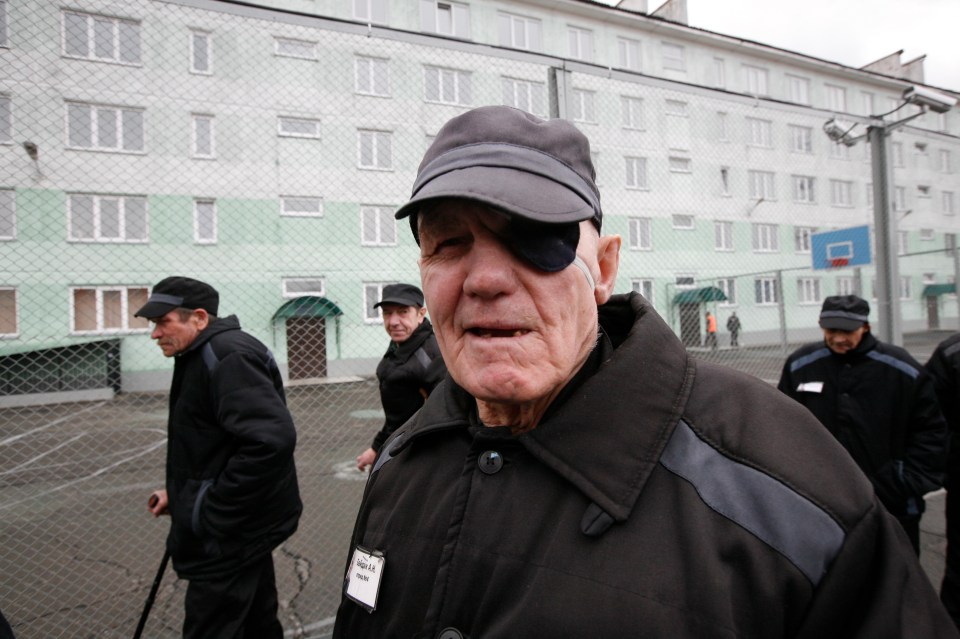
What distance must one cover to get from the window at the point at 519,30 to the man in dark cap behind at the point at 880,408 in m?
19.7

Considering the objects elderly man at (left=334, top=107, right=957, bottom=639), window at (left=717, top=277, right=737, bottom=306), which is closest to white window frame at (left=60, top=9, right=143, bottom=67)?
elderly man at (left=334, top=107, right=957, bottom=639)

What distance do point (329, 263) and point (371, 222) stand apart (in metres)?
1.95

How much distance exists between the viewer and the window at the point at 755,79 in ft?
78.8

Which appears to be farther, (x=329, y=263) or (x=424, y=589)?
(x=329, y=263)

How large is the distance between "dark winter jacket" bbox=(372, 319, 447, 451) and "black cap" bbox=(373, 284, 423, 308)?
24cm

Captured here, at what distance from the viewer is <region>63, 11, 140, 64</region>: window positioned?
391 centimetres

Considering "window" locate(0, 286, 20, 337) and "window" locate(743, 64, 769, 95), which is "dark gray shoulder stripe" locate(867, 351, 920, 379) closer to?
"window" locate(0, 286, 20, 337)

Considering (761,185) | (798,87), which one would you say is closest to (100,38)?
(761,185)

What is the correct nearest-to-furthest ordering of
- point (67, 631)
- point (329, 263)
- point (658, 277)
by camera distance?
point (67, 631)
point (329, 263)
point (658, 277)

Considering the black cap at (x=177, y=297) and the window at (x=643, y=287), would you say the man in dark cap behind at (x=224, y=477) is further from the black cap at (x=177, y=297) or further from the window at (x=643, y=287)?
the window at (x=643, y=287)

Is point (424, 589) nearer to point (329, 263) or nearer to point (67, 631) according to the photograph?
point (67, 631)

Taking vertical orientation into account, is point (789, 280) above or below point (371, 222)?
below

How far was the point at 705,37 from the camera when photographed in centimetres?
2223

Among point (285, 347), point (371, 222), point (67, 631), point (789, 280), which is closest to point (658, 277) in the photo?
point (789, 280)
